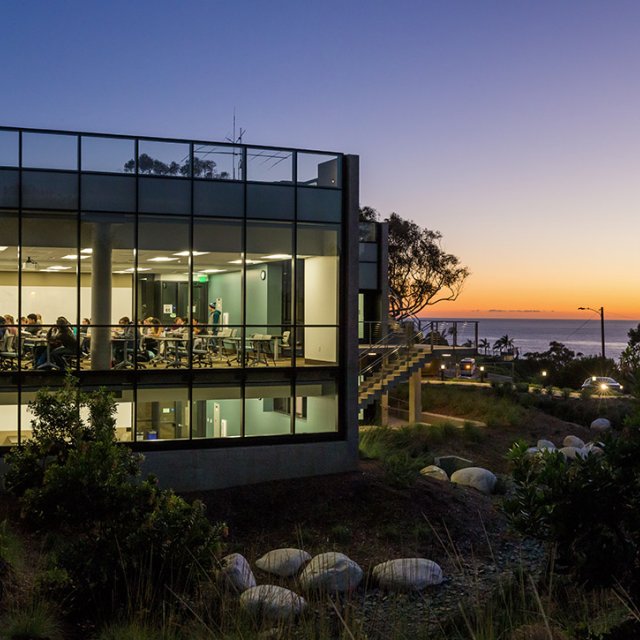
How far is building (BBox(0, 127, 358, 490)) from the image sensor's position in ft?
57.5

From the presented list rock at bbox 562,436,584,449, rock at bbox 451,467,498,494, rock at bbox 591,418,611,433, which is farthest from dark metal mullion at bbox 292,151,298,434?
rock at bbox 591,418,611,433

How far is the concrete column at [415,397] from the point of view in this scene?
29.2 m

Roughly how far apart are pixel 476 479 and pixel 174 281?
8.97 meters

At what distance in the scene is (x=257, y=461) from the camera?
1889 cm

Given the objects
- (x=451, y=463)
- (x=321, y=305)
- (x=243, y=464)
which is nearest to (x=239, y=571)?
(x=243, y=464)

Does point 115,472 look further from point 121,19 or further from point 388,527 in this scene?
point 121,19

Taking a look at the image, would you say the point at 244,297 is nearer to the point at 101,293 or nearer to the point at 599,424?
the point at 101,293

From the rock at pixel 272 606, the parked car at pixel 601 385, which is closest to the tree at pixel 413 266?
the parked car at pixel 601 385

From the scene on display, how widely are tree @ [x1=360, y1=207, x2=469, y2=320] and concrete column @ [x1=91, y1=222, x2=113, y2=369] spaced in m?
30.9

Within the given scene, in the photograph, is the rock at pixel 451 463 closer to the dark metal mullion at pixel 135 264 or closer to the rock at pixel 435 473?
the rock at pixel 435 473

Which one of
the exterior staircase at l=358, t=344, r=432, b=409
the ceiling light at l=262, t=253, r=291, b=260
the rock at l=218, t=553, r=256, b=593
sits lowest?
the rock at l=218, t=553, r=256, b=593

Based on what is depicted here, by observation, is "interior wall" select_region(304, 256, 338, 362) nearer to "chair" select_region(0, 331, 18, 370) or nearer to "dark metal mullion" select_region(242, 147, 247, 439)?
"dark metal mullion" select_region(242, 147, 247, 439)

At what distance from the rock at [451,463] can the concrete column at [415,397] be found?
6.07 m


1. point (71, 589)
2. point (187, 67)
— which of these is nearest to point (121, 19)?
point (187, 67)
